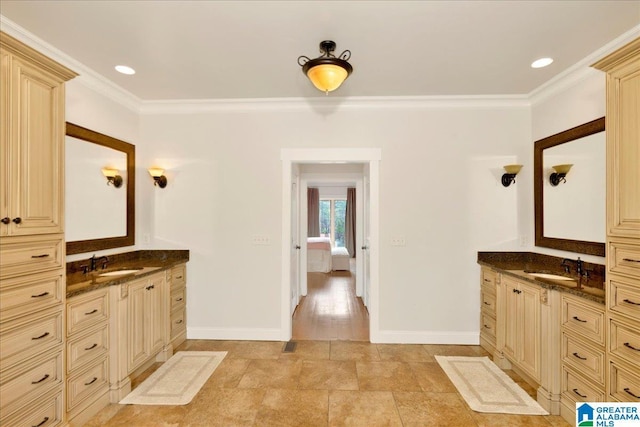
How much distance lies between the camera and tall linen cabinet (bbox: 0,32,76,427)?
175 cm

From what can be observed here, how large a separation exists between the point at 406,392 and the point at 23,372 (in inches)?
103

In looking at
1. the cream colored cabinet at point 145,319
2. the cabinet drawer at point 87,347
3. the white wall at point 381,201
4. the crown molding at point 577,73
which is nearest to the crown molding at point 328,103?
the white wall at point 381,201

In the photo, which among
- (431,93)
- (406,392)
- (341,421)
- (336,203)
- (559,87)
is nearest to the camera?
(341,421)

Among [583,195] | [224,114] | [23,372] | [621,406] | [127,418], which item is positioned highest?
[224,114]

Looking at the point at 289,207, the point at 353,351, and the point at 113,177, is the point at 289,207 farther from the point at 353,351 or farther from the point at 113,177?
the point at 113,177

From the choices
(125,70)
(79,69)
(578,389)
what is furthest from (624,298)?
(79,69)

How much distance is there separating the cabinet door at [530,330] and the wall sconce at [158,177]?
3.83 metres

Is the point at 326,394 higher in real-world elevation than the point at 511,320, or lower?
A: lower

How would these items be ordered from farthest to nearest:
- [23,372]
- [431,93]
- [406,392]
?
[431,93] → [406,392] → [23,372]

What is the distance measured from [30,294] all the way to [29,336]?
0.24 m

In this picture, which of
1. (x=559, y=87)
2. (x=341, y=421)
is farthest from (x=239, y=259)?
(x=559, y=87)

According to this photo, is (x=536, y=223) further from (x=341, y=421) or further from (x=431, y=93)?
(x=341, y=421)

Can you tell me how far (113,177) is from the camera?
335 centimetres

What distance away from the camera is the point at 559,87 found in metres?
3.10
